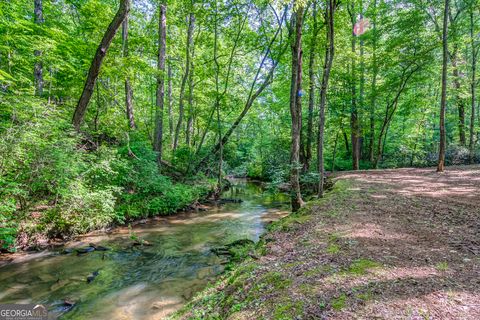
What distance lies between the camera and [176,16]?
47.6 feet

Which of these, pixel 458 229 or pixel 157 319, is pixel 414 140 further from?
pixel 157 319

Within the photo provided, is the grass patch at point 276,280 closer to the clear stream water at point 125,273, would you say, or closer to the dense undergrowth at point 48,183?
the clear stream water at point 125,273

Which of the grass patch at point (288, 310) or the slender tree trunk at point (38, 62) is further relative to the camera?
the slender tree trunk at point (38, 62)

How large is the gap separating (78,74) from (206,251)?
28.7 ft

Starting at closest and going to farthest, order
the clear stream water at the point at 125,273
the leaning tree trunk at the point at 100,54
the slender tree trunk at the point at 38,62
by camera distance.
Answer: the clear stream water at the point at 125,273, the leaning tree trunk at the point at 100,54, the slender tree trunk at the point at 38,62

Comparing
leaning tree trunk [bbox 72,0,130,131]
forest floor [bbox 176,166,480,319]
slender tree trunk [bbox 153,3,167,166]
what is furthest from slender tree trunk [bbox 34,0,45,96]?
forest floor [bbox 176,166,480,319]

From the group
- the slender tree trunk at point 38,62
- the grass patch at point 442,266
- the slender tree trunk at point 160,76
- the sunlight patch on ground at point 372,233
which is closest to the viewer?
the grass patch at point 442,266

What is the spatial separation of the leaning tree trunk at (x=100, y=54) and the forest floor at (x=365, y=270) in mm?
6922

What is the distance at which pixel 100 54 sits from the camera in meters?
7.53

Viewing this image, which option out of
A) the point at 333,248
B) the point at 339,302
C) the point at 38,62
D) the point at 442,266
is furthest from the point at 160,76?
the point at 442,266

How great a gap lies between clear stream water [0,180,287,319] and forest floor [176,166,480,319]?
1.43m

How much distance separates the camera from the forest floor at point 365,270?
2.35m

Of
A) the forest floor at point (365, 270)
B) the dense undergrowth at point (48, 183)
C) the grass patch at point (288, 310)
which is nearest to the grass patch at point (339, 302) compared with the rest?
the forest floor at point (365, 270)

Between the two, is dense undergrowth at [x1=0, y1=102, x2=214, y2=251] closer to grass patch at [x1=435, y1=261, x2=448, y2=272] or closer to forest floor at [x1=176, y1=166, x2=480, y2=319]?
forest floor at [x1=176, y1=166, x2=480, y2=319]
